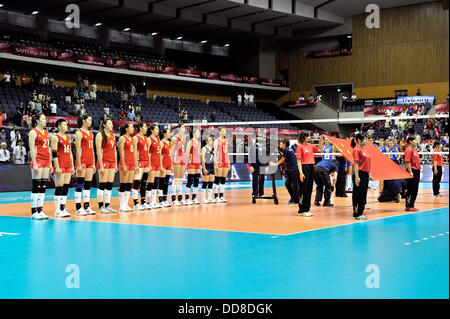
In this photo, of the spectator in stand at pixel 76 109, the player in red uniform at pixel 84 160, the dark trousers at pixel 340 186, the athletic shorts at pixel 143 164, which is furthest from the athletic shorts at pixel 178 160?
the spectator in stand at pixel 76 109

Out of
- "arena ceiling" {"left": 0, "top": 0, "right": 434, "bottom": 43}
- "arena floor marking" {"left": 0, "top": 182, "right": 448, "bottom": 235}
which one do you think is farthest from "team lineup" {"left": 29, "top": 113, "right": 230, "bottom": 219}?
"arena ceiling" {"left": 0, "top": 0, "right": 434, "bottom": 43}

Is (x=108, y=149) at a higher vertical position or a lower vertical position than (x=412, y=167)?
higher

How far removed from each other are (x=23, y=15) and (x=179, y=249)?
104 ft

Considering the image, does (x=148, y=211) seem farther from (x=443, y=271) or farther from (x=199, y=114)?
(x=199, y=114)

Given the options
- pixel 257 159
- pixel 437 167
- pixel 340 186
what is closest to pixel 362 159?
pixel 257 159

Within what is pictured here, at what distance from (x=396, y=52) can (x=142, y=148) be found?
3070cm

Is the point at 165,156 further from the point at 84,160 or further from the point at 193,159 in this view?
the point at 84,160

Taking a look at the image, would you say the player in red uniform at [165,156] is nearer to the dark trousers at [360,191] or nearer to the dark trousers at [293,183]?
the dark trousers at [293,183]

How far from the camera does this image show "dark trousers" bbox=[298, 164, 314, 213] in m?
10.5

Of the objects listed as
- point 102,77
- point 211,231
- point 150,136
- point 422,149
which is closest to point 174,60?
point 102,77

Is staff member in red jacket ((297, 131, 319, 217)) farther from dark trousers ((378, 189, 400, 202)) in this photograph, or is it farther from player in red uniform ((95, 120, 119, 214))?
dark trousers ((378, 189, 400, 202))

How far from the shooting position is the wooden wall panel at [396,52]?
36375mm

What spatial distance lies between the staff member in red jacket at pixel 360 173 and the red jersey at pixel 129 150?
4572mm

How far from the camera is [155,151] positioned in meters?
12.3
